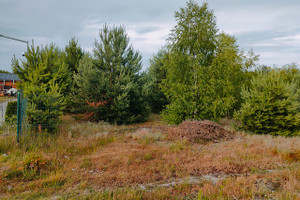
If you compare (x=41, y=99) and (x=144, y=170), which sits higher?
(x=41, y=99)

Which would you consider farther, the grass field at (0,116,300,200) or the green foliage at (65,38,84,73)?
the green foliage at (65,38,84,73)

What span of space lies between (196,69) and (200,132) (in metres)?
4.45

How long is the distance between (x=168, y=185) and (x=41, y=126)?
689 cm

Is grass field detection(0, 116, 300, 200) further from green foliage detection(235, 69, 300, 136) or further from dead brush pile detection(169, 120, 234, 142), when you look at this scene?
green foliage detection(235, 69, 300, 136)

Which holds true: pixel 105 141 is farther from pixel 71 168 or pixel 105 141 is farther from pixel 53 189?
pixel 53 189

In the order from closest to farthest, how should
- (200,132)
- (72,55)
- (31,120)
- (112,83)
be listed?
(31,120) < (200,132) < (112,83) < (72,55)

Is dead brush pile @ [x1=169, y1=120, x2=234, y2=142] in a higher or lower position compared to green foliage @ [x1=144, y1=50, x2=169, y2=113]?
lower

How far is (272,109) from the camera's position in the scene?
444 inches

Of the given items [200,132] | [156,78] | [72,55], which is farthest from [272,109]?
[72,55]

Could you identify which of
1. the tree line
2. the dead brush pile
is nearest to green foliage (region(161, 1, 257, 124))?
the tree line

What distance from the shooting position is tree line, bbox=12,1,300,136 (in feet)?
37.2

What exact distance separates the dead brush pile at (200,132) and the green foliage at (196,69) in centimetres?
190

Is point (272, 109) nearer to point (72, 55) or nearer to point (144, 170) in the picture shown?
point (144, 170)

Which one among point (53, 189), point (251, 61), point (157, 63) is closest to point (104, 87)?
point (157, 63)
